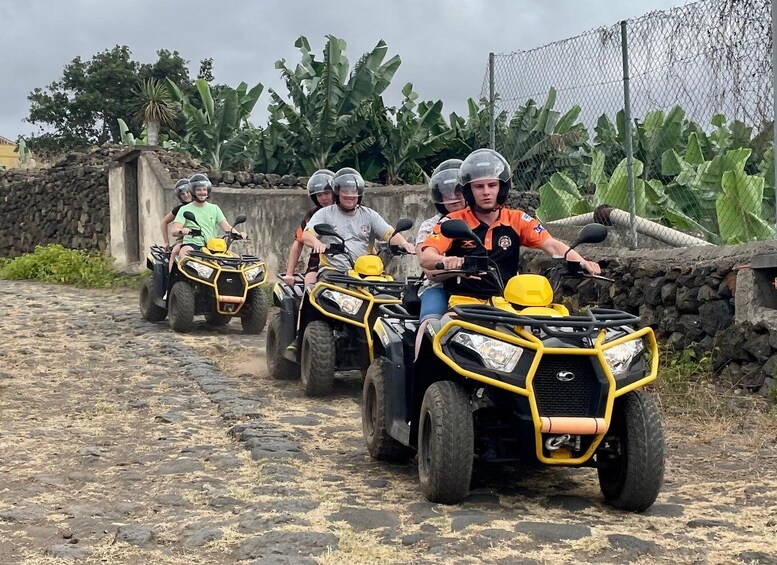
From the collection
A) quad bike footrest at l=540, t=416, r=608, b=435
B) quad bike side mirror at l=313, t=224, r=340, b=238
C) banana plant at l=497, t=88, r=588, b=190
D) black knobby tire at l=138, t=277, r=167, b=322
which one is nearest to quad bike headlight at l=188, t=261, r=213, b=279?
black knobby tire at l=138, t=277, r=167, b=322

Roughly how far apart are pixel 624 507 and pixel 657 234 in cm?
517

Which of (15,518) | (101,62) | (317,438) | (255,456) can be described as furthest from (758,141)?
(101,62)

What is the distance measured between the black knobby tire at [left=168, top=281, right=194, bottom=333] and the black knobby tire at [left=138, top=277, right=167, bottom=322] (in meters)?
0.77

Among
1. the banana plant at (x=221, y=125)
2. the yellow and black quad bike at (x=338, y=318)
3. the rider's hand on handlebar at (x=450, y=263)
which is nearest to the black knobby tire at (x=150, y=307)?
the yellow and black quad bike at (x=338, y=318)

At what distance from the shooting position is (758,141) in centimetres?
961

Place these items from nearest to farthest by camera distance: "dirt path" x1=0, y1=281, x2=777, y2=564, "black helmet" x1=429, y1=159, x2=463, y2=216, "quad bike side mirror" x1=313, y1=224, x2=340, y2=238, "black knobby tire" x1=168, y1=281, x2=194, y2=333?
"dirt path" x1=0, y1=281, x2=777, y2=564
"black helmet" x1=429, y1=159, x2=463, y2=216
"quad bike side mirror" x1=313, y1=224, x2=340, y2=238
"black knobby tire" x1=168, y1=281, x2=194, y2=333

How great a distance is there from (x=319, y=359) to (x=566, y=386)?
3.65m

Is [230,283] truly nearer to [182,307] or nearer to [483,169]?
[182,307]

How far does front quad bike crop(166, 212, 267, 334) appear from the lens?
12.3m

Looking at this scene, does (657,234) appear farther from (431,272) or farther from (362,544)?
(362,544)

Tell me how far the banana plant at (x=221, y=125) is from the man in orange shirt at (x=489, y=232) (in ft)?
66.3

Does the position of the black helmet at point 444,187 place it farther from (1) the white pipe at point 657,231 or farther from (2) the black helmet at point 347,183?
(1) the white pipe at point 657,231

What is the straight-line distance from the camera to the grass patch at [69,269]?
781 inches

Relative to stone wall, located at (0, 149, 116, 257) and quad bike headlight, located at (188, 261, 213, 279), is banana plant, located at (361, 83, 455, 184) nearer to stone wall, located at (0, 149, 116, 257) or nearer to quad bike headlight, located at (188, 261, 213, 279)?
stone wall, located at (0, 149, 116, 257)
